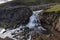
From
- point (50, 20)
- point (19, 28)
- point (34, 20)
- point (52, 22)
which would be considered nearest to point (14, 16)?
point (19, 28)

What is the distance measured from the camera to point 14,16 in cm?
1537

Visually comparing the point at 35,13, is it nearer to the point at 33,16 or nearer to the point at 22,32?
the point at 33,16

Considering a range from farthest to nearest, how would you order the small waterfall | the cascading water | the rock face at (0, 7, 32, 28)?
the rock face at (0, 7, 32, 28)
the small waterfall
the cascading water

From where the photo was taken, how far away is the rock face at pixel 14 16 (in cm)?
1494

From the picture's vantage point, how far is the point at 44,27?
12.7m

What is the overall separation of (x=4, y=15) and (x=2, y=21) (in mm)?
604

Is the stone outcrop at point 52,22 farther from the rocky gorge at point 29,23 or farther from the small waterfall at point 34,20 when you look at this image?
the small waterfall at point 34,20

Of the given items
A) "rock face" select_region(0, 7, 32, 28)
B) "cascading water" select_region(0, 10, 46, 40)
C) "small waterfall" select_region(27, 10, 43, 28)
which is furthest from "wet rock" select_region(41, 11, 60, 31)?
"rock face" select_region(0, 7, 32, 28)

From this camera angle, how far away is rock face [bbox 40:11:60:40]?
11.4 meters

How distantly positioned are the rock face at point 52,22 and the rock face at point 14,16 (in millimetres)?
2630

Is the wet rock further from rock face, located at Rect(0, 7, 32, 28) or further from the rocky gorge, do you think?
rock face, located at Rect(0, 7, 32, 28)

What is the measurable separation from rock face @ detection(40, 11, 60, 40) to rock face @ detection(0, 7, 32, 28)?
263 cm

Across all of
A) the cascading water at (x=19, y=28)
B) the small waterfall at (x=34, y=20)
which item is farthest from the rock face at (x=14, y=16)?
the cascading water at (x=19, y=28)

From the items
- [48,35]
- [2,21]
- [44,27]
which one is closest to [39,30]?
[44,27]
